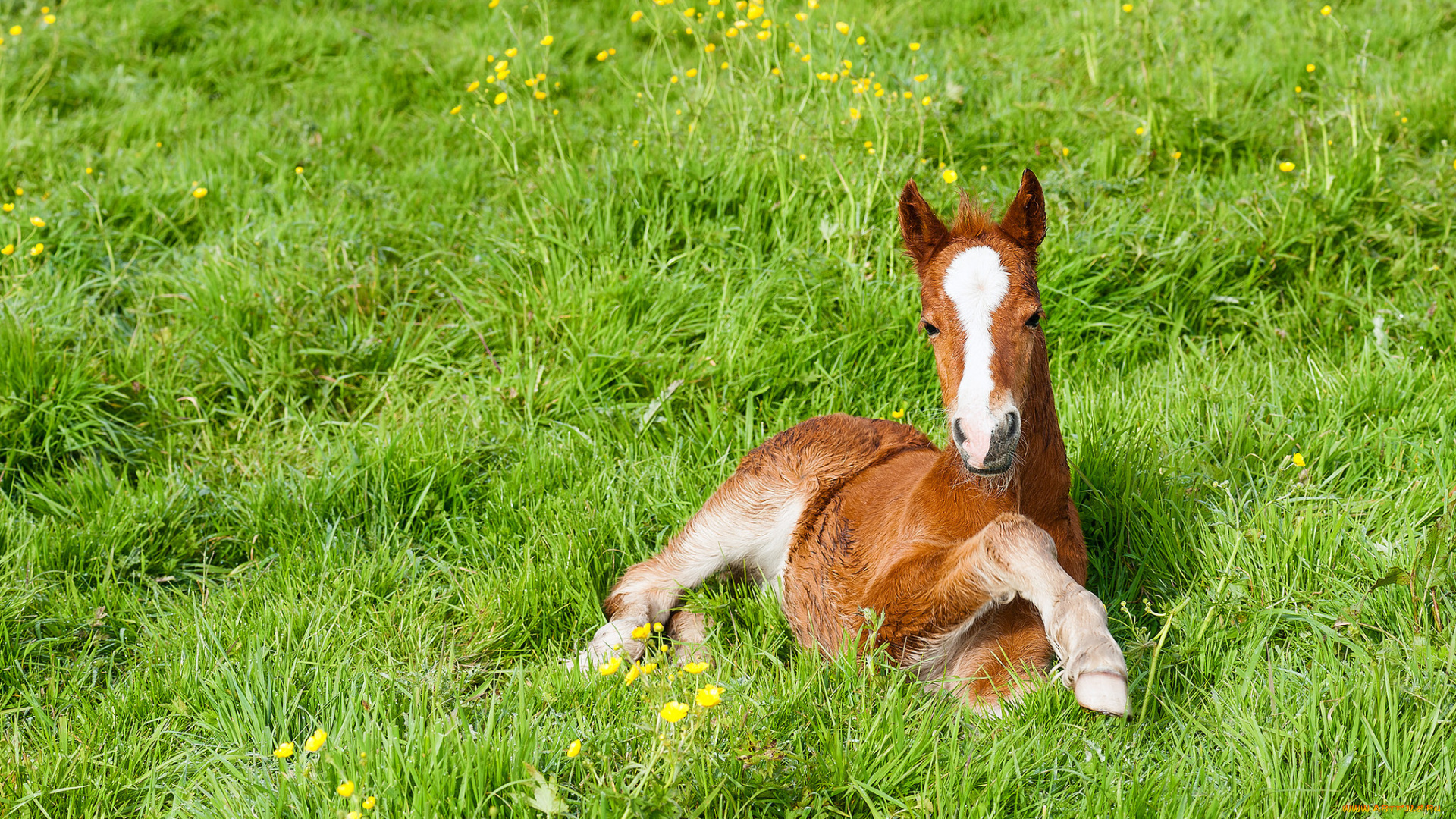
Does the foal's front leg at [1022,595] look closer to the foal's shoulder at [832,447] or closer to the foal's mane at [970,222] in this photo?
the foal's shoulder at [832,447]

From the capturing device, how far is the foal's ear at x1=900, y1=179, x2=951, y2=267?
106 inches

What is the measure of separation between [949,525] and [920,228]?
77 centimetres

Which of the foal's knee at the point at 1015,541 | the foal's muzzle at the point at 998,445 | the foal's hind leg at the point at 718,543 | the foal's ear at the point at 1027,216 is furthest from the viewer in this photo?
the foal's hind leg at the point at 718,543

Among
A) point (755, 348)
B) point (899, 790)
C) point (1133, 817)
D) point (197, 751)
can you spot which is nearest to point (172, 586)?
point (197, 751)

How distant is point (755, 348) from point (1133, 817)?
2313 mm

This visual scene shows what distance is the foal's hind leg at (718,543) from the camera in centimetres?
313

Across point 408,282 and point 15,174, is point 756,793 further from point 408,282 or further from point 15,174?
point 15,174

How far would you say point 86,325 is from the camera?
14.2 ft

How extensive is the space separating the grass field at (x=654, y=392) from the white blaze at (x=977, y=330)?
684 millimetres

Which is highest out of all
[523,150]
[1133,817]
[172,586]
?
[523,150]

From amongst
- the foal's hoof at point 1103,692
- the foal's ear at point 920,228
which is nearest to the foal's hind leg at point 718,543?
the foal's ear at point 920,228

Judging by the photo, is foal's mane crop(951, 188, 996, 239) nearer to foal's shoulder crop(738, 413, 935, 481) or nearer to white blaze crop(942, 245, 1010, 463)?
white blaze crop(942, 245, 1010, 463)

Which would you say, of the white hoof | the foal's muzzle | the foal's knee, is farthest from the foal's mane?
the white hoof

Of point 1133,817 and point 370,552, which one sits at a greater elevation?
point 1133,817
